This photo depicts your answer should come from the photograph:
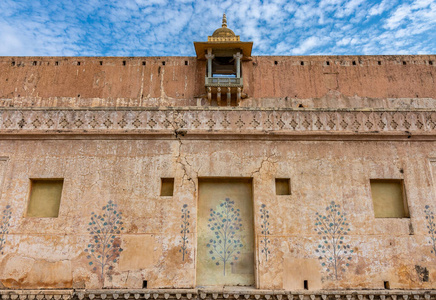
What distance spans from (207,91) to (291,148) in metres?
7.88

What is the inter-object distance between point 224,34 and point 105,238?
10577mm

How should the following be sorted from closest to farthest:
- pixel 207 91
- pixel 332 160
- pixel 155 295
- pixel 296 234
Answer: pixel 155 295 → pixel 296 234 → pixel 332 160 → pixel 207 91

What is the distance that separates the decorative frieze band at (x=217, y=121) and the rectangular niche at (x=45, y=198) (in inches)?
31.3

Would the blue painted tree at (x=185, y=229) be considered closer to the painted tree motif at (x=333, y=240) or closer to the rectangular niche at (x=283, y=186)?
the rectangular niche at (x=283, y=186)

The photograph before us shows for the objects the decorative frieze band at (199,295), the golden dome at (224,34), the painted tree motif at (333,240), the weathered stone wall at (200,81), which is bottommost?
the decorative frieze band at (199,295)

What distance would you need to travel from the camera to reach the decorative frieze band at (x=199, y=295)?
440cm

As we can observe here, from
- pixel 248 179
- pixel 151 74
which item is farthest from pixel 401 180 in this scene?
pixel 151 74

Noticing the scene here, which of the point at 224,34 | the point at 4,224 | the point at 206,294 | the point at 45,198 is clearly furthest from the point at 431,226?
the point at 224,34

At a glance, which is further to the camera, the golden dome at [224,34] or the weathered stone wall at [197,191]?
the golden dome at [224,34]

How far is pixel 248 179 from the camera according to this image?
5074 millimetres

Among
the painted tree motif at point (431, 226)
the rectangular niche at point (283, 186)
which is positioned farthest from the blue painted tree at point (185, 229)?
the painted tree motif at point (431, 226)

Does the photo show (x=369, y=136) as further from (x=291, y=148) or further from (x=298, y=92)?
(x=298, y=92)

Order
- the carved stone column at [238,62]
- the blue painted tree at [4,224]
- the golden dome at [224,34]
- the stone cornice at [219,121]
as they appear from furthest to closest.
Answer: the golden dome at [224,34], the carved stone column at [238,62], the stone cornice at [219,121], the blue painted tree at [4,224]

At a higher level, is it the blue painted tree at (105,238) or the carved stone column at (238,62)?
the carved stone column at (238,62)
